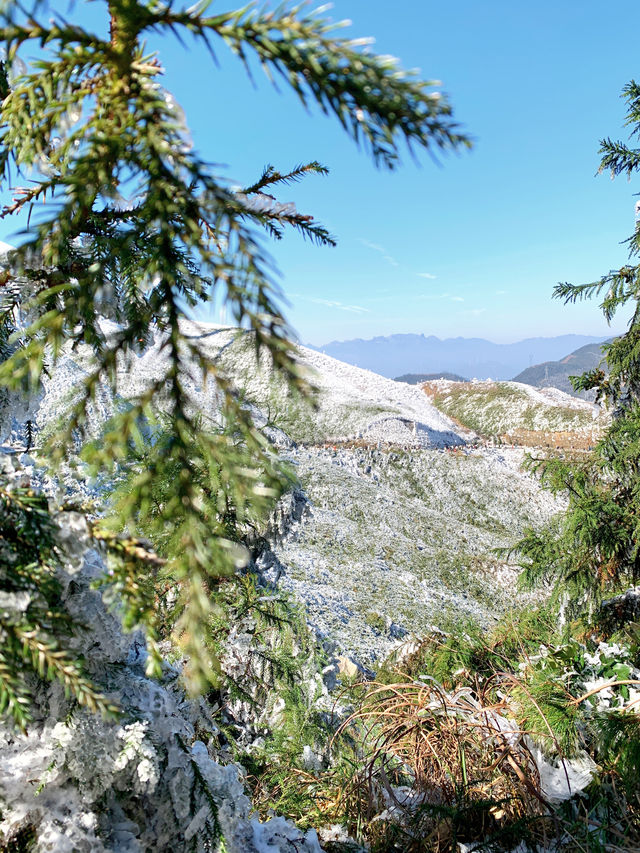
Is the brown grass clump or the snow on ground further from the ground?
the brown grass clump

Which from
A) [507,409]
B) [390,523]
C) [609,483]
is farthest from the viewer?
[507,409]

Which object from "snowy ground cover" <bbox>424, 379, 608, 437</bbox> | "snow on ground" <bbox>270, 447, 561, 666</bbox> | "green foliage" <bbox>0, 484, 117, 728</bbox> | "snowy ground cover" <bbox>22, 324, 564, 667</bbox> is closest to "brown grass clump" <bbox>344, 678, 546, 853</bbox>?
"green foliage" <bbox>0, 484, 117, 728</bbox>

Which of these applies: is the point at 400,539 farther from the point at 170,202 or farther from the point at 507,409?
the point at 507,409

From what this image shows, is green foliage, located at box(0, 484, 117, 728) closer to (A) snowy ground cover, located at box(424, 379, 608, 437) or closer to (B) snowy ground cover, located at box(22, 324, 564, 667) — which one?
(B) snowy ground cover, located at box(22, 324, 564, 667)

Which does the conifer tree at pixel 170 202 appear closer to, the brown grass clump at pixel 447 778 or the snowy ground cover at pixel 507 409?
the brown grass clump at pixel 447 778

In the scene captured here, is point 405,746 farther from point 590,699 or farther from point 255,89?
point 255,89

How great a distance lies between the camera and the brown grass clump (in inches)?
98.3

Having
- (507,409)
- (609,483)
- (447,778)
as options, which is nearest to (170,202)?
(447,778)

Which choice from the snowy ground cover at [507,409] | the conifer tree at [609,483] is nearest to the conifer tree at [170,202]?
the conifer tree at [609,483]

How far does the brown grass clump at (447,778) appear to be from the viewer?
8.19 feet

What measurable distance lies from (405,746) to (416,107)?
3565mm

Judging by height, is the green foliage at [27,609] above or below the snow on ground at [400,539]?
above

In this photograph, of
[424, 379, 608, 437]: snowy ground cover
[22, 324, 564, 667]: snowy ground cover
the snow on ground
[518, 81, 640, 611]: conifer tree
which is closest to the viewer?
[518, 81, 640, 611]: conifer tree

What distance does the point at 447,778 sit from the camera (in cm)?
282
